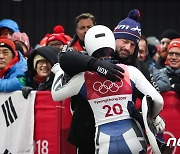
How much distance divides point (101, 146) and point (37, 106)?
199 centimetres

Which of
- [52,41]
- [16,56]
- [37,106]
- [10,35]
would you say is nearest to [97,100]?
[37,106]

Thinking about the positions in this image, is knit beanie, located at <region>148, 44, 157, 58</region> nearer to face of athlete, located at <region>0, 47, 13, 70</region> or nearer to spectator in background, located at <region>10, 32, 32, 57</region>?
spectator in background, located at <region>10, 32, 32, 57</region>

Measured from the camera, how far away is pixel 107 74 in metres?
8.40

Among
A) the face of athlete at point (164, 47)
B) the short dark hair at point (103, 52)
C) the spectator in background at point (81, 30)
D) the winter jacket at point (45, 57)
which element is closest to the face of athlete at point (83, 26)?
the spectator in background at point (81, 30)

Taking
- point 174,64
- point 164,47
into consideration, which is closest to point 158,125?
point 174,64

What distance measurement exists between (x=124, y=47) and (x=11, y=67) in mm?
2007

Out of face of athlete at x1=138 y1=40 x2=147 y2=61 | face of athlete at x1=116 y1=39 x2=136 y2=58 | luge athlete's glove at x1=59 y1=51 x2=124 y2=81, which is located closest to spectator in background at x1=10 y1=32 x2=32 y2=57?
face of athlete at x1=138 y1=40 x2=147 y2=61

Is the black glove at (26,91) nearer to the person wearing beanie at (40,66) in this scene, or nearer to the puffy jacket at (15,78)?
the puffy jacket at (15,78)

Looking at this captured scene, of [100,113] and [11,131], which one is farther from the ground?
[100,113]

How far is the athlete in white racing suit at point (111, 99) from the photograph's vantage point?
27.9 ft

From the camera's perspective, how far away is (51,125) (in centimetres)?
1027

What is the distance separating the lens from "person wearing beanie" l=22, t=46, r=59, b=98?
35.1 ft

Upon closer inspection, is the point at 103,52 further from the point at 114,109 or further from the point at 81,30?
the point at 81,30

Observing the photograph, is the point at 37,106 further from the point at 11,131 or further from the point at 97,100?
the point at 97,100
